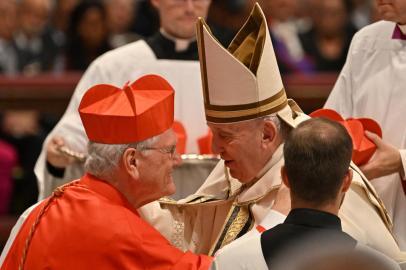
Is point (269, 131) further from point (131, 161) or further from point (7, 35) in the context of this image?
point (7, 35)

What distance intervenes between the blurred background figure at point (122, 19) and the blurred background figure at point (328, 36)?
1.25 m

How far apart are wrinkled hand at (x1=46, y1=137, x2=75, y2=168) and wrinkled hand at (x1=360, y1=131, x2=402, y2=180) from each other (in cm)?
164

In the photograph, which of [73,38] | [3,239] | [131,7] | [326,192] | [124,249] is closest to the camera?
[326,192]

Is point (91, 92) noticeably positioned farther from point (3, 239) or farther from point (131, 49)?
point (3, 239)

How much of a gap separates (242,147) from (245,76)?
Result: 0.71 ft

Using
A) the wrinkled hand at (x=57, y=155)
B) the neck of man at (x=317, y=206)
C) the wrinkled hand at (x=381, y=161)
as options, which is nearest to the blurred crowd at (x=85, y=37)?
the wrinkled hand at (x=57, y=155)

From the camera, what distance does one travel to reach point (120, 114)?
346 centimetres

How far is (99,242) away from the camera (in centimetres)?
330

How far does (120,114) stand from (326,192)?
A: 84 cm

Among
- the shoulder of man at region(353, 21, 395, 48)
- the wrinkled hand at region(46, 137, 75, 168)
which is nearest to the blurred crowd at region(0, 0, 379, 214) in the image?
the wrinkled hand at region(46, 137, 75, 168)

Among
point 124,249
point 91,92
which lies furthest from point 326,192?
point 91,92

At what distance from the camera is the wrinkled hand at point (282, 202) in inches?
130

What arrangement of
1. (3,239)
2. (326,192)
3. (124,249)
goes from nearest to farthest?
(326,192)
(124,249)
(3,239)

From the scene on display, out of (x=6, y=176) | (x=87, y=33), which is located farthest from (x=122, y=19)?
(x=6, y=176)
